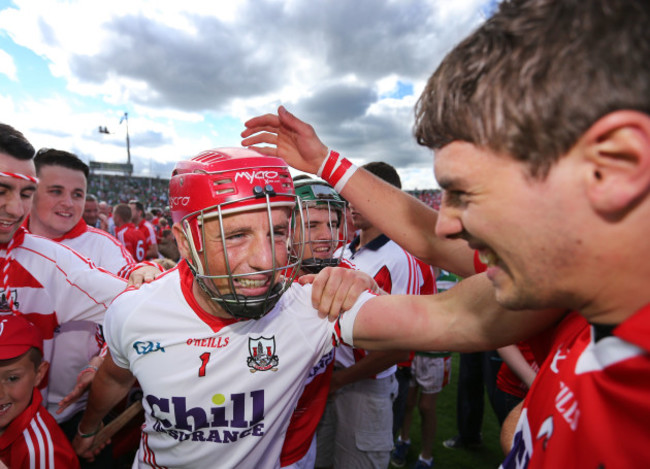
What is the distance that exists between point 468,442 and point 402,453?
95 cm

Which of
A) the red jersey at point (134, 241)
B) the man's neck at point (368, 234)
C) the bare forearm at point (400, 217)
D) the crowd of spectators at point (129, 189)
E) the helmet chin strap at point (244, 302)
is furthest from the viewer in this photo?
the crowd of spectators at point (129, 189)

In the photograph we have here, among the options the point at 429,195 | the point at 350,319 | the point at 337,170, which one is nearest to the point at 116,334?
the point at 350,319

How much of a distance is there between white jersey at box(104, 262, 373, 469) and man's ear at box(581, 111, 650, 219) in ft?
3.73

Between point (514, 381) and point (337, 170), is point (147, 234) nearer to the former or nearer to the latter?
point (337, 170)

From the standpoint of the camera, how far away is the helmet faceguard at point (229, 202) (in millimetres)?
1557

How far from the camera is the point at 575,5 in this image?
31.0 inches

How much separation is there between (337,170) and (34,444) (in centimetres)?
232

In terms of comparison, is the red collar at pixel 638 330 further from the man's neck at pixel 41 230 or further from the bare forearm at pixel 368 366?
the man's neck at pixel 41 230

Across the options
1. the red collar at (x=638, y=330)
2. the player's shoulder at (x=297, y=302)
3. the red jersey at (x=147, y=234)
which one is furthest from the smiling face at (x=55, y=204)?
the red jersey at (x=147, y=234)

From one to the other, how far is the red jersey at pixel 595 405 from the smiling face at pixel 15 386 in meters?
2.56

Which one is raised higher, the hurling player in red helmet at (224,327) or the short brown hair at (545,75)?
the short brown hair at (545,75)

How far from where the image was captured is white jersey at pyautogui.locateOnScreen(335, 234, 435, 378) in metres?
3.30

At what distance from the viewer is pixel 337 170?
2090 millimetres

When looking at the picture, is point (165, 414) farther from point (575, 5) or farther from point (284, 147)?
point (575, 5)
